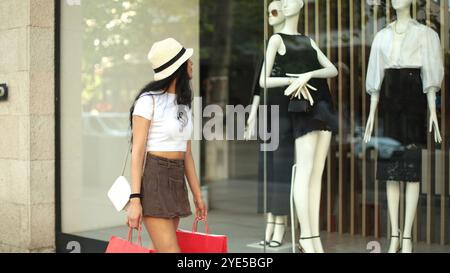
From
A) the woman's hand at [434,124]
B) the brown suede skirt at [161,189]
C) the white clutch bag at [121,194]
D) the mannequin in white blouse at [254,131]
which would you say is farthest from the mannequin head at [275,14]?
the brown suede skirt at [161,189]

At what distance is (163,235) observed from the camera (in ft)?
11.6

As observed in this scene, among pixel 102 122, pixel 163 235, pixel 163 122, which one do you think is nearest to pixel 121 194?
pixel 163 235

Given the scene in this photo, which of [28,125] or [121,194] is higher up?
[28,125]

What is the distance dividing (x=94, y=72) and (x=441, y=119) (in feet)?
10.4

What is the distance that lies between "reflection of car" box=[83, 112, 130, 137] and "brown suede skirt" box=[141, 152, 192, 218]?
2820mm

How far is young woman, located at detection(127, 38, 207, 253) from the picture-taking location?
351 centimetres

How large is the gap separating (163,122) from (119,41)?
9.32ft

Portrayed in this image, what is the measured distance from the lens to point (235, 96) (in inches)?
336

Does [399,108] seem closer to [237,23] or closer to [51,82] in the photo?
[51,82]

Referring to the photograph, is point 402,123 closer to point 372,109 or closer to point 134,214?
point 372,109
